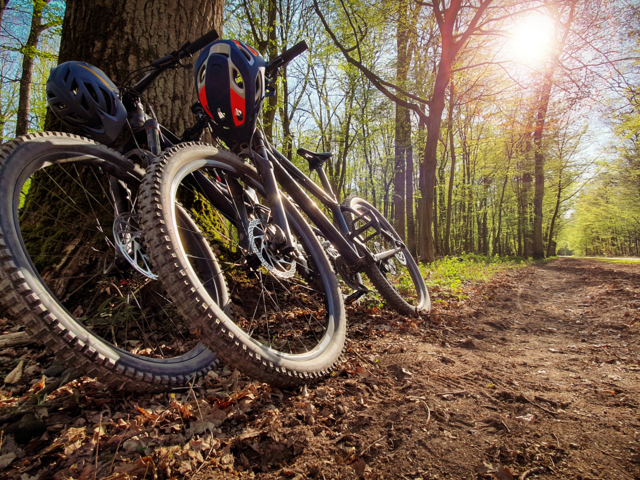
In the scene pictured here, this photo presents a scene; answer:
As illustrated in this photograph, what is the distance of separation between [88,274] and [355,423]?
85.2 inches

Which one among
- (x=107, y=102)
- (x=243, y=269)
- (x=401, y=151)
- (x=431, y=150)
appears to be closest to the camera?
(x=107, y=102)

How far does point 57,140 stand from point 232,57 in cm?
100

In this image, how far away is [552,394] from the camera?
5.43 ft

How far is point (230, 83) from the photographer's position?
1822 millimetres

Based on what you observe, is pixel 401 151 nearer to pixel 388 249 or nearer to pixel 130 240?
pixel 388 249

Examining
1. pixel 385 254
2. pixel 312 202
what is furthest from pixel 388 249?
pixel 312 202

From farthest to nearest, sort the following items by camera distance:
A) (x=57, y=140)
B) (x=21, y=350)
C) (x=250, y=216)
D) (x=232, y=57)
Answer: (x=250, y=216) → (x=21, y=350) → (x=232, y=57) → (x=57, y=140)

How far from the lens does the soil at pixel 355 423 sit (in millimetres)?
1093

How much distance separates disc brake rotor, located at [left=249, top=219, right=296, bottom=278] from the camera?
1.97 m

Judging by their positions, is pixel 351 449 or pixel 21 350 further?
pixel 21 350

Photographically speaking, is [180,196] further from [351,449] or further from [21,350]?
[351,449]

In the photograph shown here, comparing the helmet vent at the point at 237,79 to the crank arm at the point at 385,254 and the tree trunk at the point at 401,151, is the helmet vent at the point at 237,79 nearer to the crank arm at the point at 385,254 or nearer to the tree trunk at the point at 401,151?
the crank arm at the point at 385,254

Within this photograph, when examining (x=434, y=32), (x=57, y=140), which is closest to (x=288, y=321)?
(x=57, y=140)

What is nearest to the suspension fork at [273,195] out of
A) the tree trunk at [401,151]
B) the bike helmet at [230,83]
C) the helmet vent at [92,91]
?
the bike helmet at [230,83]
